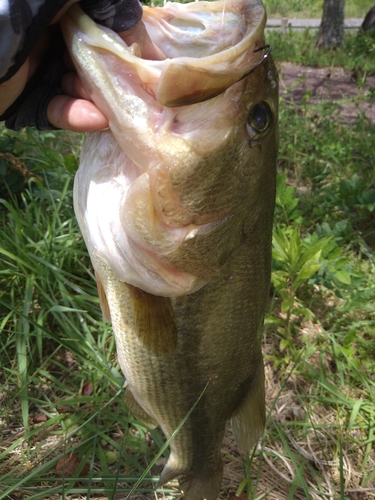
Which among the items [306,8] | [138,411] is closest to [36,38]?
[138,411]

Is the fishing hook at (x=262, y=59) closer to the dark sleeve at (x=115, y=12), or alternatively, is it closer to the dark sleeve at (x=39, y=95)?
the dark sleeve at (x=115, y=12)

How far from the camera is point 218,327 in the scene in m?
1.44

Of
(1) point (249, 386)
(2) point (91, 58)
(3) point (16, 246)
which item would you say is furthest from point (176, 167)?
(3) point (16, 246)

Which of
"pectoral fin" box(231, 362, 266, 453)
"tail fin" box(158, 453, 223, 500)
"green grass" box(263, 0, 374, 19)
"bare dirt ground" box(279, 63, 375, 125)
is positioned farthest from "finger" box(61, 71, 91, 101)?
"green grass" box(263, 0, 374, 19)

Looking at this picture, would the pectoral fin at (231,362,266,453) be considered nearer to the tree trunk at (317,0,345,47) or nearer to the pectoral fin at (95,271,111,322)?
the pectoral fin at (95,271,111,322)

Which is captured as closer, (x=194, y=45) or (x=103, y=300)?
(x=194, y=45)

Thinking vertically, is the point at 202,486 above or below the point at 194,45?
below

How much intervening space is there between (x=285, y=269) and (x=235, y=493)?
48.2 inches

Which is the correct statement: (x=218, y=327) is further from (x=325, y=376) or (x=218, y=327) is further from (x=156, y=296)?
(x=325, y=376)

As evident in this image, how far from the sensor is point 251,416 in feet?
5.55

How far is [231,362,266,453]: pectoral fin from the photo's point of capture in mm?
1677

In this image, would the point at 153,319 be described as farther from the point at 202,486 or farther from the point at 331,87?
the point at 331,87

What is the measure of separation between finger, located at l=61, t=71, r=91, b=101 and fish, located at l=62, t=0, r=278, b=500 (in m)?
0.11

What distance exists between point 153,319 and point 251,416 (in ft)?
2.07
